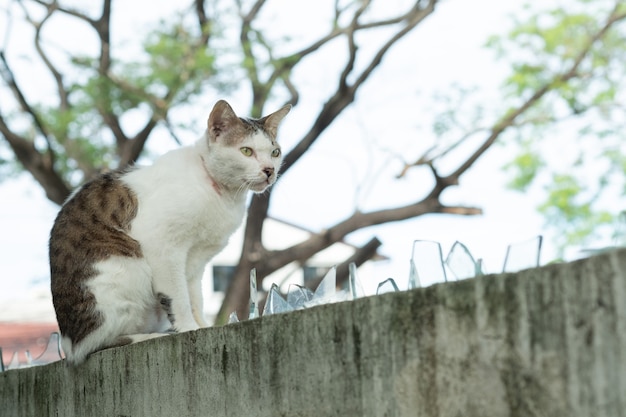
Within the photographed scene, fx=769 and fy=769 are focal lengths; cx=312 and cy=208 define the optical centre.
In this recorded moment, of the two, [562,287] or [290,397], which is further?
[290,397]

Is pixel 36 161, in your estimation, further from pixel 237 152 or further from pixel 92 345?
pixel 92 345

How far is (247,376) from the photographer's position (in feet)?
7.70

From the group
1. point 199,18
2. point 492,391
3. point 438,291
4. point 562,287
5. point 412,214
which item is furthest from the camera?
point 199,18

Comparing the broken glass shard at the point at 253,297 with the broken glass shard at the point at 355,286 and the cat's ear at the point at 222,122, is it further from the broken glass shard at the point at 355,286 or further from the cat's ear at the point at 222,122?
the cat's ear at the point at 222,122

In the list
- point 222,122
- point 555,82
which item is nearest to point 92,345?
point 222,122

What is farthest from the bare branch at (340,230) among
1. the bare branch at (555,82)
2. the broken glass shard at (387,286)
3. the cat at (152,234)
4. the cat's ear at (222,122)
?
the broken glass shard at (387,286)

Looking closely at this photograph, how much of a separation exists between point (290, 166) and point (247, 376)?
323 inches

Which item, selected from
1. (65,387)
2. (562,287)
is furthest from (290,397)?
(65,387)

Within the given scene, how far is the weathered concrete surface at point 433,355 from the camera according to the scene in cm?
148

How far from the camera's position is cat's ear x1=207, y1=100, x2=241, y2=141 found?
3504 millimetres

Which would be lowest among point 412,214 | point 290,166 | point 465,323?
point 465,323

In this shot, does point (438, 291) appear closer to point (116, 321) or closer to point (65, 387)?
point (116, 321)

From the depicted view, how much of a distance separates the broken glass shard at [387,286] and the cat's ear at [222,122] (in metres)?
1.53

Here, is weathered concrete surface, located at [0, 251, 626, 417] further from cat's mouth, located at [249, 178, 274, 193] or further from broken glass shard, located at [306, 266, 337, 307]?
cat's mouth, located at [249, 178, 274, 193]
